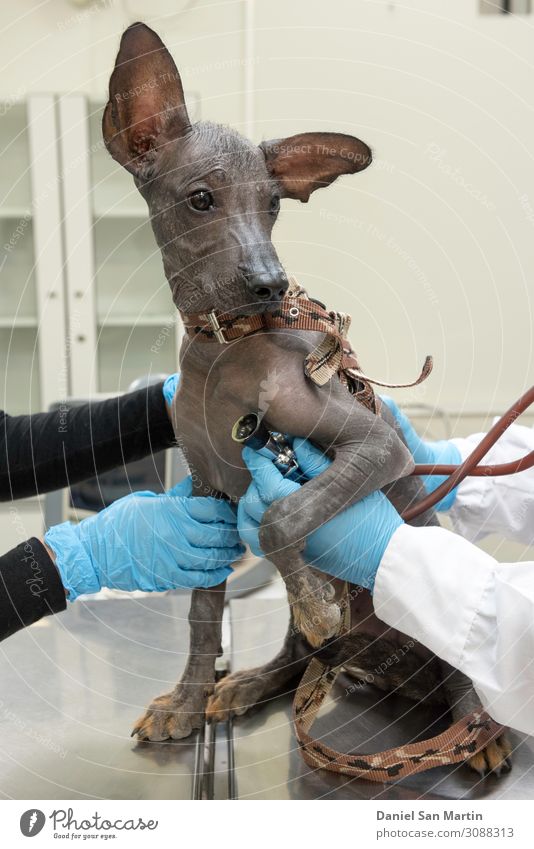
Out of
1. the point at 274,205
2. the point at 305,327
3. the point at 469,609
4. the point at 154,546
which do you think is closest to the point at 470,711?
the point at 469,609

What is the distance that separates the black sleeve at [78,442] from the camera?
2305 millimetres

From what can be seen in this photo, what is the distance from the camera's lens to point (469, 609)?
138cm

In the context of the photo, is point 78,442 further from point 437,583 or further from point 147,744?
point 437,583

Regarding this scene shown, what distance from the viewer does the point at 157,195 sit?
1.37 m

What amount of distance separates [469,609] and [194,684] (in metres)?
0.69

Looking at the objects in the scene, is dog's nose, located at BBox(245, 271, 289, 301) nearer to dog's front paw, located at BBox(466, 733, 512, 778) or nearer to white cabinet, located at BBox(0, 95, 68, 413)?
dog's front paw, located at BBox(466, 733, 512, 778)

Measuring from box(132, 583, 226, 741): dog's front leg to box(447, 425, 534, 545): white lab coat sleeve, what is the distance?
0.72m

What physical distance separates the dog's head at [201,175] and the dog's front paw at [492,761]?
1.03 meters

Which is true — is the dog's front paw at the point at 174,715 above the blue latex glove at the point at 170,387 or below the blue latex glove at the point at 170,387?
below

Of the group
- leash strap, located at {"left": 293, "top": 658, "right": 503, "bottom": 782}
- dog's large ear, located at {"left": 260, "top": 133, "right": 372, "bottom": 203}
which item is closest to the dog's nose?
dog's large ear, located at {"left": 260, "top": 133, "right": 372, "bottom": 203}

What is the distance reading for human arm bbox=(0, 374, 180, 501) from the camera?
2.30 metres

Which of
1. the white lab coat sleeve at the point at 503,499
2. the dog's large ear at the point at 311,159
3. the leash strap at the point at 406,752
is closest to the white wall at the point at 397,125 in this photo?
the white lab coat sleeve at the point at 503,499

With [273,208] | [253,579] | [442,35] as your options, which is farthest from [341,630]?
[442,35]

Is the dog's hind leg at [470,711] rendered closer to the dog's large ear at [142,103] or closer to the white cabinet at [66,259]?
the dog's large ear at [142,103]
